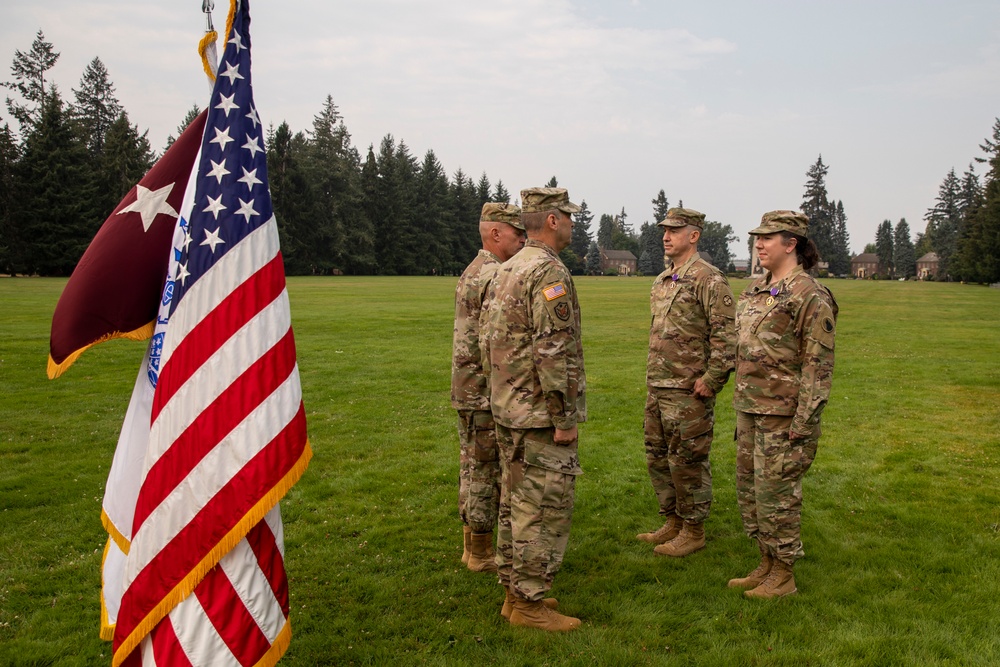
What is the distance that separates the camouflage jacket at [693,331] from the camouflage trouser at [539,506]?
1541 millimetres

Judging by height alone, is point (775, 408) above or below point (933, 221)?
below

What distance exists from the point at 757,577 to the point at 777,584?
164 mm

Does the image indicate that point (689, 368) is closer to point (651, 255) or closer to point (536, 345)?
point (536, 345)

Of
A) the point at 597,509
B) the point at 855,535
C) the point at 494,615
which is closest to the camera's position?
the point at 494,615

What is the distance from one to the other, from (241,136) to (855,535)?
5609 mm

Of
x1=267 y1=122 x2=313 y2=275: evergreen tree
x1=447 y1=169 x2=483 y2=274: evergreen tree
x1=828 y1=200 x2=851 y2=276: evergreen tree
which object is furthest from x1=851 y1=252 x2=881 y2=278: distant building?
x1=267 y1=122 x2=313 y2=275: evergreen tree

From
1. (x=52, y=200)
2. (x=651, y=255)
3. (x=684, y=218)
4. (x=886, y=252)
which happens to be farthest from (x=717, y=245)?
(x=684, y=218)

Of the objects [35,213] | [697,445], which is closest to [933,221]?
[35,213]

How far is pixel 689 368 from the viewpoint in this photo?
531 centimetres

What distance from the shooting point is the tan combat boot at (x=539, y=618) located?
13.8 feet

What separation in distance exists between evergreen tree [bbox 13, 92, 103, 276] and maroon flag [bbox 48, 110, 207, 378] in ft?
178

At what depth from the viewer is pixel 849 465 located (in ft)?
25.3

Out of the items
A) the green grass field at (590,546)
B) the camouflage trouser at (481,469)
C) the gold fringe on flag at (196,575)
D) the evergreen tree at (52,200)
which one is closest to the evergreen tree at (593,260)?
the evergreen tree at (52,200)

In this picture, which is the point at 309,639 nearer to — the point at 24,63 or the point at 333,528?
the point at 333,528
